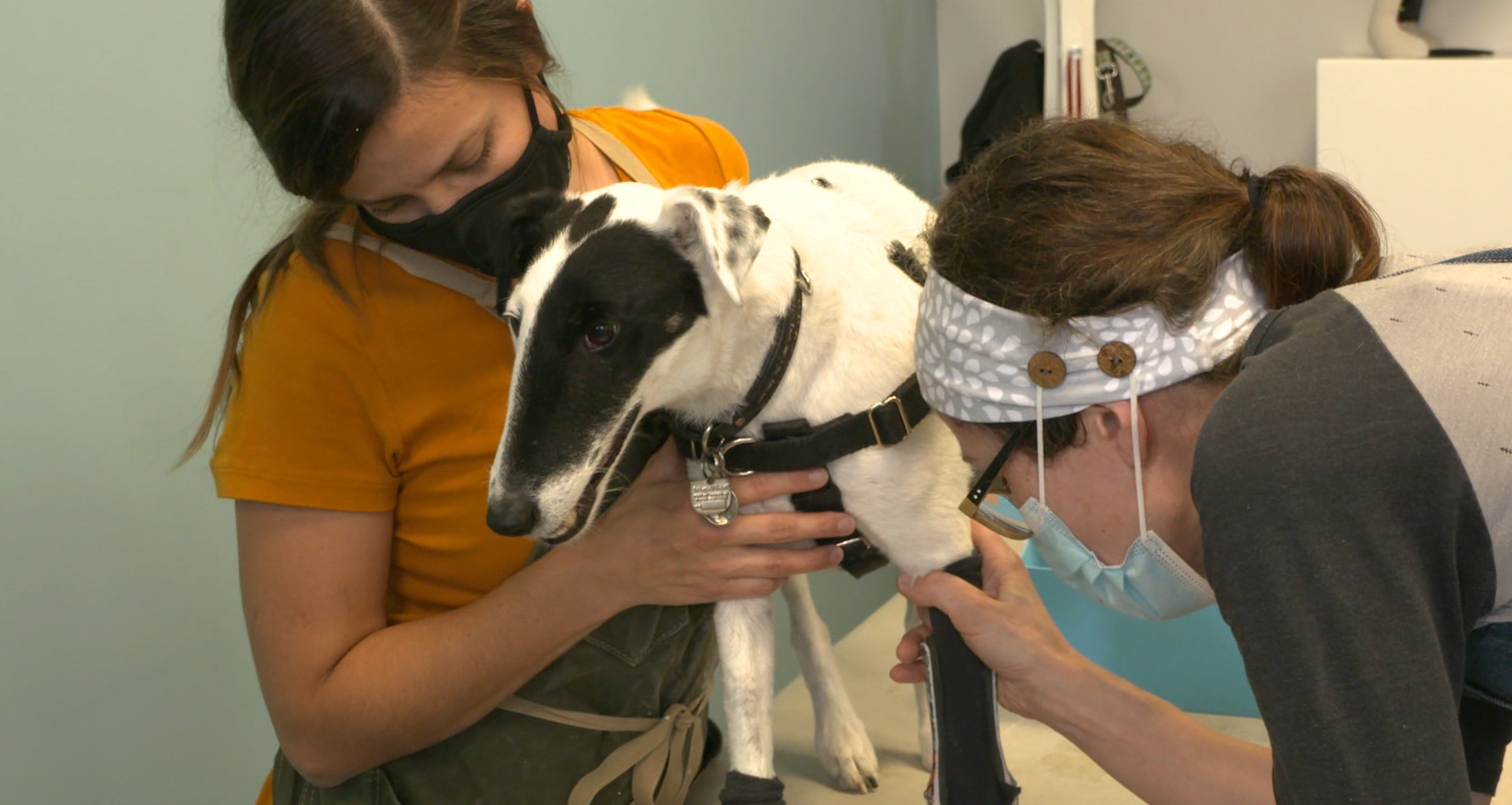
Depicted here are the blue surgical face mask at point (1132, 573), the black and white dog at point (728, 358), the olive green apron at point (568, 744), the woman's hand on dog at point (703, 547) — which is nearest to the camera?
the blue surgical face mask at point (1132, 573)

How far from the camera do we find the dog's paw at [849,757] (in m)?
1.42

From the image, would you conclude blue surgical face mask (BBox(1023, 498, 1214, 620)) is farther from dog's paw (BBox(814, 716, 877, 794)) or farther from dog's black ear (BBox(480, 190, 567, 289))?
dog's paw (BBox(814, 716, 877, 794))

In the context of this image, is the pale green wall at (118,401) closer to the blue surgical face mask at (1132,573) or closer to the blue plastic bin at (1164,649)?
the blue surgical face mask at (1132,573)

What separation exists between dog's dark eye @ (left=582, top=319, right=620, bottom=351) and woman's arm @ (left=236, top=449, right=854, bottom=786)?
18cm

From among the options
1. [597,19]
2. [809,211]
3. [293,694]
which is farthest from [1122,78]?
[293,694]

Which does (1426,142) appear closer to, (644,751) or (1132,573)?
(1132,573)

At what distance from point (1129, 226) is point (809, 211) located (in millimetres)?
446

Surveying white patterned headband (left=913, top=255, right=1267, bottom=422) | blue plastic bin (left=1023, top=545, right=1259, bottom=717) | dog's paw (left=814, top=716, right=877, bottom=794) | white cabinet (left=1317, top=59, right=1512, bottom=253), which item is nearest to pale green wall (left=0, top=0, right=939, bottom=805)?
dog's paw (left=814, top=716, right=877, bottom=794)

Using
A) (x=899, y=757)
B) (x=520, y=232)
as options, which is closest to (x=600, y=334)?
(x=520, y=232)

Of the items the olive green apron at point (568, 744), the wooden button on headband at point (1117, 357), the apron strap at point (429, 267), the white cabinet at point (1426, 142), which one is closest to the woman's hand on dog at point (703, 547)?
the olive green apron at point (568, 744)

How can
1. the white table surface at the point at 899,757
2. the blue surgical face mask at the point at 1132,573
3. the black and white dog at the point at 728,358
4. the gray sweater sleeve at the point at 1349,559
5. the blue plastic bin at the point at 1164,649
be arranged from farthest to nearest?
the blue plastic bin at the point at 1164,649, the white table surface at the point at 899,757, the black and white dog at the point at 728,358, the blue surgical face mask at the point at 1132,573, the gray sweater sleeve at the point at 1349,559

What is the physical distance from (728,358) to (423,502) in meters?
0.30

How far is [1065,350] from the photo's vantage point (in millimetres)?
744

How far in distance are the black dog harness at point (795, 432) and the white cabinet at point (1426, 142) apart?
1.53 metres
